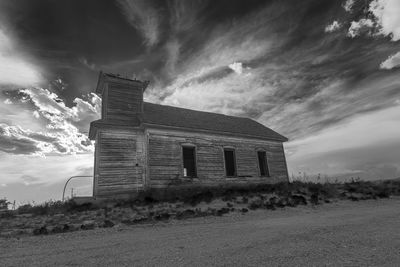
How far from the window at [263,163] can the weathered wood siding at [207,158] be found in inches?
12.0

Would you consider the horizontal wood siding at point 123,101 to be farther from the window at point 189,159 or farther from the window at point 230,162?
the window at point 230,162

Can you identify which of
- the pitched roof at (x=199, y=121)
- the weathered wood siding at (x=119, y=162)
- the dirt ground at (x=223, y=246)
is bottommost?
the dirt ground at (x=223, y=246)

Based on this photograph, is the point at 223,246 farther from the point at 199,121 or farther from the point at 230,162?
the point at 199,121

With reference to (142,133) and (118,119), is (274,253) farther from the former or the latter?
(118,119)

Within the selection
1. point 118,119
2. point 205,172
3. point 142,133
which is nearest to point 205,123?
point 205,172

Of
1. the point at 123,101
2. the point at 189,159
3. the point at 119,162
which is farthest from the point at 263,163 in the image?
the point at 123,101

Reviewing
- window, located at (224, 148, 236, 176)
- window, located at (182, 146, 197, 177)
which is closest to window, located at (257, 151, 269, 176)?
window, located at (224, 148, 236, 176)

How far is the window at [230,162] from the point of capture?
1861cm

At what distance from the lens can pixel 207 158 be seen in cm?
1733

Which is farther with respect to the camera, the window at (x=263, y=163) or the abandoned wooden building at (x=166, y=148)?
the window at (x=263, y=163)

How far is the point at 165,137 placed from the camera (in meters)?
16.1

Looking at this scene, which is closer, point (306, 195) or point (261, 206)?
point (261, 206)

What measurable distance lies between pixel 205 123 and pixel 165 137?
3790 mm

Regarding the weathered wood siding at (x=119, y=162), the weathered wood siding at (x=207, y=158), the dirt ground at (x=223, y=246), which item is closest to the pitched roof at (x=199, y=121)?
the weathered wood siding at (x=207, y=158)
